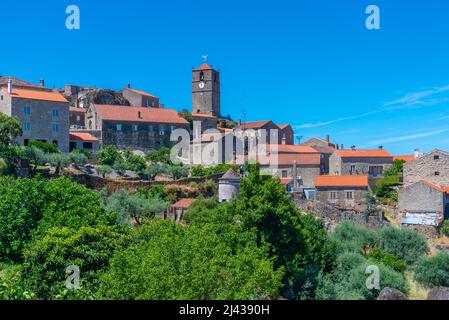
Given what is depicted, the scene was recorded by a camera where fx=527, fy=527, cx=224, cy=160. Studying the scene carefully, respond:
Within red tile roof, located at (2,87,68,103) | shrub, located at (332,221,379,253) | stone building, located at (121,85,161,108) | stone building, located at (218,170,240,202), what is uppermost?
stone building, located at (121,85,161,108)

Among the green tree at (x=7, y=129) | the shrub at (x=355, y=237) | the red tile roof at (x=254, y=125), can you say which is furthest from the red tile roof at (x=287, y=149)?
the green tree at (x=7, y=129)

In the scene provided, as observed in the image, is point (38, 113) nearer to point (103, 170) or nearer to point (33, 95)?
point (33, 95)

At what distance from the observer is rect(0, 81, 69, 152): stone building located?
55344mm

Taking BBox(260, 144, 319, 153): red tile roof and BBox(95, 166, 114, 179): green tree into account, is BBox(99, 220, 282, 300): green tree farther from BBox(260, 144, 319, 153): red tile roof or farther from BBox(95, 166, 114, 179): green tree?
BBox(260, 144, 319, 153): red tile roof

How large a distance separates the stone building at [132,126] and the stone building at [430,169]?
31.3 meters

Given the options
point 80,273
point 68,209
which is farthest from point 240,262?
point 68,209

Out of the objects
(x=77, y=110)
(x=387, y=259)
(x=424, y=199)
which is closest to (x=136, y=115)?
(x=77, y=110)

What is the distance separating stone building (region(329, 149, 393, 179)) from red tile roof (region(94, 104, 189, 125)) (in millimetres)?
21949

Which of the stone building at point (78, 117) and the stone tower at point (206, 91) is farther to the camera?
the stone tower at point (206, 91)

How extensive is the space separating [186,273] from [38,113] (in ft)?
145

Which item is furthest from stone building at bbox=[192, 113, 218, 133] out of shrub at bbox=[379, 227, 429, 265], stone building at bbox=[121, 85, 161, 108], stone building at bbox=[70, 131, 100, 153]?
shrub at bbox=[379, 227, 429, 265]

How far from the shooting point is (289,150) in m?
65.4

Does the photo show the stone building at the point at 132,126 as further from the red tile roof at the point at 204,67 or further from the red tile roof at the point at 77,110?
the red tile roof at the point at 204,67

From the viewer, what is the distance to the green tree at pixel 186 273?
17.0m
